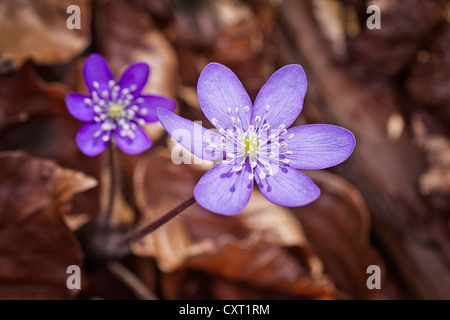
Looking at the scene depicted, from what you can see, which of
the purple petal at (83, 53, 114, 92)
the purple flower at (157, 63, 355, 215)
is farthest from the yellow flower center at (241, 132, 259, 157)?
the purple petal at (83, 53, 114, 92)

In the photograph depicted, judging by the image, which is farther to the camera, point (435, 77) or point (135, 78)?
point (435, 77)

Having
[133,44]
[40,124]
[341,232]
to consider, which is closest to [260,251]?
[341,232]

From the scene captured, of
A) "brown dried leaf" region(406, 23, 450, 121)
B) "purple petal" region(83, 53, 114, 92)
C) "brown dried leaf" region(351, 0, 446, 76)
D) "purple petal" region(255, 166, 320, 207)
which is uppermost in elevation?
"brown dried leaf" region(351, 0, 446, 76)

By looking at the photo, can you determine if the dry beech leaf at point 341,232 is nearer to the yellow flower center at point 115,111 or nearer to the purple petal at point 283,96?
the purple petal at point 283,96

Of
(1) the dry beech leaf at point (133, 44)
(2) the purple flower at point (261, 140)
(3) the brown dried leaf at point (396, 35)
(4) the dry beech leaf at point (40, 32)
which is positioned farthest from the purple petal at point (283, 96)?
(3) the brown dried leaf at point (396, 35)

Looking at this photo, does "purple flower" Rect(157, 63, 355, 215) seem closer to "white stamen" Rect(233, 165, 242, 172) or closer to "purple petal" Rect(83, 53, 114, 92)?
"white stamen" Rect(233, 165, 242, 172)

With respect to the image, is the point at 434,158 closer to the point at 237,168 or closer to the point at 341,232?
the point at 341,232

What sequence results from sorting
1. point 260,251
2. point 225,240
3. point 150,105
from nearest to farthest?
point 150,105 < point 225,240 < point 260,251
